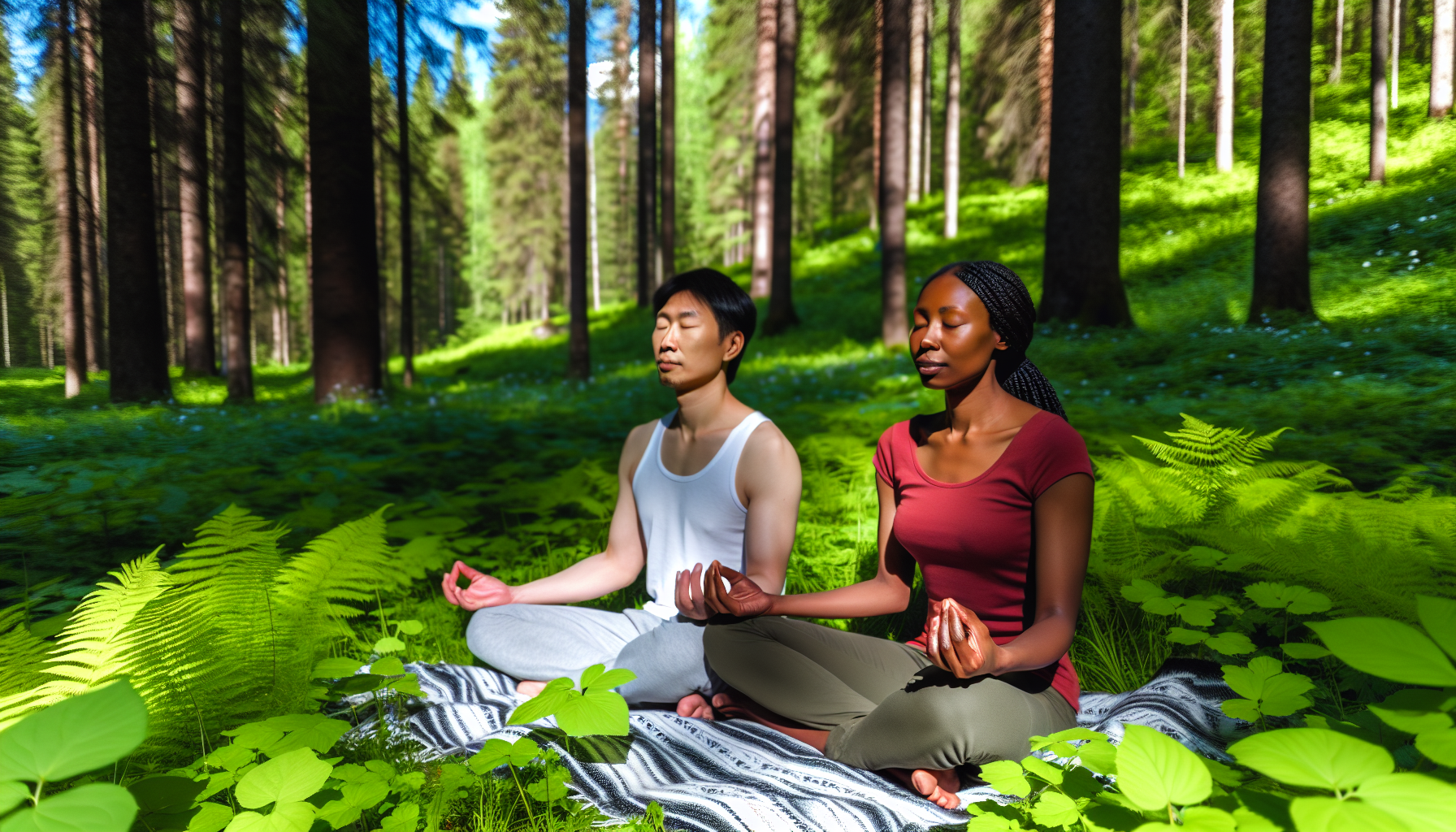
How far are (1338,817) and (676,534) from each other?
199 cm

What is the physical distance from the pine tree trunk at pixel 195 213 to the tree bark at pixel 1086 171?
25.5 ft

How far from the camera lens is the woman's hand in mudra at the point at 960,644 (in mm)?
1601

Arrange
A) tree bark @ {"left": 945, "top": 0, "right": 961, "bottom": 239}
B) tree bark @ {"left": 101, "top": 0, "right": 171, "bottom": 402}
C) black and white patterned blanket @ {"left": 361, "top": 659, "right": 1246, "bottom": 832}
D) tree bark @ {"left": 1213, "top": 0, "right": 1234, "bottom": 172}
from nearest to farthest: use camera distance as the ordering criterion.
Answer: black and white patterned blanket @ {"left": 361, "top": 659, "right": 1246, "bottom": 832} < tree bark @ {"left": 101, "top": 0, "right": 171, "bottom": 402} < tree bark @ {"left": 1213, "top": 0, "right": 1234, "bottom": 172} < tree bark @ {"left": 945, "top": 0, "right": 961, "bottom": 239}

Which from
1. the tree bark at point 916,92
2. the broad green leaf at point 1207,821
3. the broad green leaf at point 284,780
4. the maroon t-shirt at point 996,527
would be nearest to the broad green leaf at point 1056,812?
the broad green leaf at point 1207,821

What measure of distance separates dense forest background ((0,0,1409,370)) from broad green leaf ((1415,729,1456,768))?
4.57 m

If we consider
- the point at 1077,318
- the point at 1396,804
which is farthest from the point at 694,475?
the point at 1077,318

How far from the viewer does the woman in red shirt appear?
6.12ft

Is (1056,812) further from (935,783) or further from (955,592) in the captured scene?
(955,592)

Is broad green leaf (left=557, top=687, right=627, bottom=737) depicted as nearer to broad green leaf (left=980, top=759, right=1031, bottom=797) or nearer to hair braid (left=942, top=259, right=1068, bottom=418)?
broad green leaf (left=980, top=759, right=1031, bottom=797)

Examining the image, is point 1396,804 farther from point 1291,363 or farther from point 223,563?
point 1291,363

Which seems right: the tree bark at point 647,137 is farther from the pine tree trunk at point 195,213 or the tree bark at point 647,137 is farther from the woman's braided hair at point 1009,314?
the woman's braided hair at point 1009,314

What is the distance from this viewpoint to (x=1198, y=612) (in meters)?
2.48

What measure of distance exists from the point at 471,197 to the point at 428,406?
4764 centimetres

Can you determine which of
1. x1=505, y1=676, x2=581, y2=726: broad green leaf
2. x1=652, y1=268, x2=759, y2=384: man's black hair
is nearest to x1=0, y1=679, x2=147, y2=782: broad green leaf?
x1=505, y1=676, x2=581, y2=726: broad green leaf
